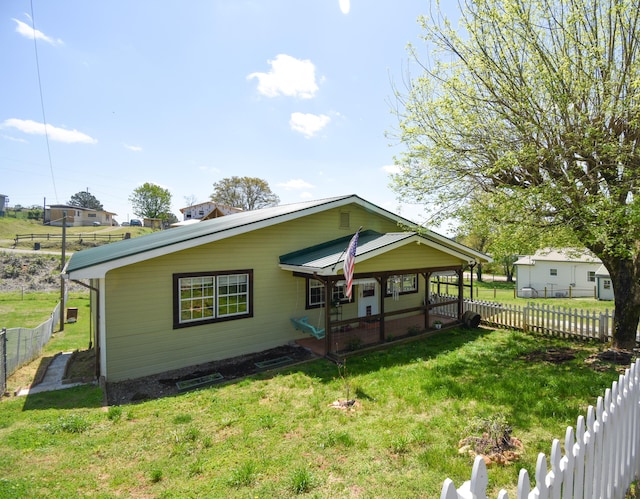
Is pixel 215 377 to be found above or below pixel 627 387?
below

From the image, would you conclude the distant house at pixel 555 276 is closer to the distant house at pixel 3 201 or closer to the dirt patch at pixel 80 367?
the dirt patch at pixel 80 367

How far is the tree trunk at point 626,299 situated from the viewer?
9.50 metres

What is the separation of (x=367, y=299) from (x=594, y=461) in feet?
35.7

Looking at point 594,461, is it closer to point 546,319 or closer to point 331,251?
point 331,251

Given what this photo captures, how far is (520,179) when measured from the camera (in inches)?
392

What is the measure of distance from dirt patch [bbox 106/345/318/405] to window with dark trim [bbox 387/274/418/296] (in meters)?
5.29

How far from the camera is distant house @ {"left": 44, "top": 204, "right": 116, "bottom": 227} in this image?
67.1 m

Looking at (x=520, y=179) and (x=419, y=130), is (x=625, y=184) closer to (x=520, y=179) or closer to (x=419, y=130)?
(x=520, y=179)

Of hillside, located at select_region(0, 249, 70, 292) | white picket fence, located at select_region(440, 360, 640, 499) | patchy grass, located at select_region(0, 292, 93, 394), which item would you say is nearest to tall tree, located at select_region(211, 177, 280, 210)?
hillside, located at select_region(0, 249, 70, 292)

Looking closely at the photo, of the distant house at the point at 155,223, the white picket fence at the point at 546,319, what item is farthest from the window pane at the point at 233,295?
the distant house at the point at 155,223

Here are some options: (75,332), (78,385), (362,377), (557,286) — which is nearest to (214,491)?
(362,377)

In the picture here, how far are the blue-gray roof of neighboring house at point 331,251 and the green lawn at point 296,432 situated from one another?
3120mm

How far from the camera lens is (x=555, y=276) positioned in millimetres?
34531

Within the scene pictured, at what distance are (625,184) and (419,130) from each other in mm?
5450
